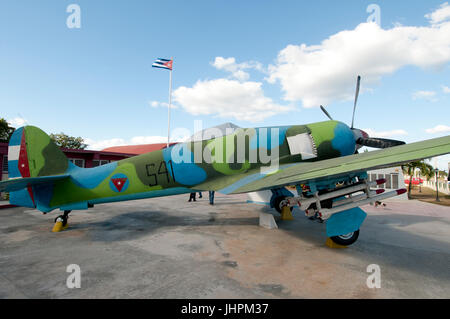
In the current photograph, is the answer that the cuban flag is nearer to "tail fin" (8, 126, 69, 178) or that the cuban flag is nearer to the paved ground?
"tail fin" (8, 126, 69, 178)

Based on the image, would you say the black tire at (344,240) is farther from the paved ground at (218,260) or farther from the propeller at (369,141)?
the propeller at (369,141)

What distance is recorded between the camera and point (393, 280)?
9.98ft

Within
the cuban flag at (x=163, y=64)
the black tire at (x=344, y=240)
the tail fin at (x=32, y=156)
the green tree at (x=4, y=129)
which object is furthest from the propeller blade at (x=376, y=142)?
Answer: the green tree at (x=4, y=129)

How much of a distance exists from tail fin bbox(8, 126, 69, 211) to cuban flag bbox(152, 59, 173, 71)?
54.8ft

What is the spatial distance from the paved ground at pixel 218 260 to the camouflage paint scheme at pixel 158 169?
0.97 m

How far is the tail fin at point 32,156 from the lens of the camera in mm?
5777

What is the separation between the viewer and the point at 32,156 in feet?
19.2

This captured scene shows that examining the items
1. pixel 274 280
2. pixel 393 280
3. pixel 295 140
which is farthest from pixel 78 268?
pixel 295 140

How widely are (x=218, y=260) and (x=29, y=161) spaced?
19.3 ft

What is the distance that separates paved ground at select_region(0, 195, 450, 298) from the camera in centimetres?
280

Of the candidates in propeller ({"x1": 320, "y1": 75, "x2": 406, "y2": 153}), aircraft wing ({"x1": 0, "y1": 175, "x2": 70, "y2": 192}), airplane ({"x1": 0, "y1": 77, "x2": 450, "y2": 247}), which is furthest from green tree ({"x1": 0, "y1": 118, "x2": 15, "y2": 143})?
propeller ({"x1": 320, "y1": 75, "x2": 406, "y2": 153})

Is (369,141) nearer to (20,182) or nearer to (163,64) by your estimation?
(20,182)
